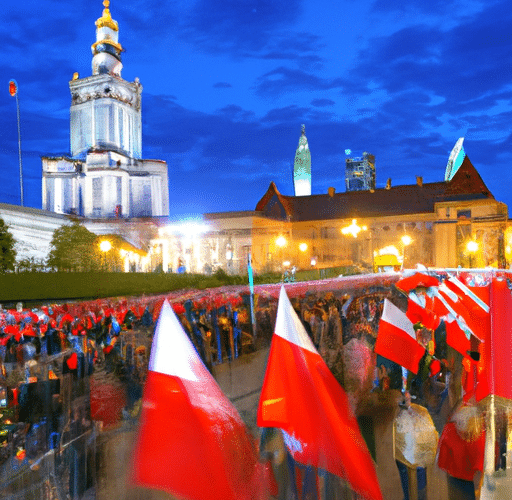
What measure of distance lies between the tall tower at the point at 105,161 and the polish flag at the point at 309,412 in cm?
5814

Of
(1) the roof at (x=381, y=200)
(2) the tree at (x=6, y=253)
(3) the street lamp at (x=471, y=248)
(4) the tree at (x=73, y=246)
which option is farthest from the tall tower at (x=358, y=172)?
(2) the tree at (x=6, y=253)

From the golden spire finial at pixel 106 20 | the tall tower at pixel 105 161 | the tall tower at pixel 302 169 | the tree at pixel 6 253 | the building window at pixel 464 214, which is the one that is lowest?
the tree at pixel 6 253

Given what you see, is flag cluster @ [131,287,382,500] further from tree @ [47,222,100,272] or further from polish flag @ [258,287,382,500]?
tree @ [47,222,100,272]

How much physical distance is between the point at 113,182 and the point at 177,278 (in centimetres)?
4766

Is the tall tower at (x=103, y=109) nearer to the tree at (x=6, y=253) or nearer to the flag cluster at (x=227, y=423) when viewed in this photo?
the tree at (x=6, y=253)

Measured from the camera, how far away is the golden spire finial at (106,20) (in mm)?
68562

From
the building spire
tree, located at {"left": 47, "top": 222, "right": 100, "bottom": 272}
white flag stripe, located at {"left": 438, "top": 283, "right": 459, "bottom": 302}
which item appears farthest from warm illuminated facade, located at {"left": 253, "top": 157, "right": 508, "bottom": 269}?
white flag stripe, located at {"left": 438, "top": 283, "right": 459, "bottom": 302}

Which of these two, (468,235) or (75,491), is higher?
(468,235)

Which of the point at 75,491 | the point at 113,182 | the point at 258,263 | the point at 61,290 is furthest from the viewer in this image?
the point at 113,182

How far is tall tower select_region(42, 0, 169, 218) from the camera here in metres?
61.7

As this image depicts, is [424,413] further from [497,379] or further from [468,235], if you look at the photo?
[468,235]

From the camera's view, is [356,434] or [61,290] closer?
[356,434]

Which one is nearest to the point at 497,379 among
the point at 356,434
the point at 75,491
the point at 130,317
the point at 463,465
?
the point at 463,465

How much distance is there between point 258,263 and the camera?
172ft
